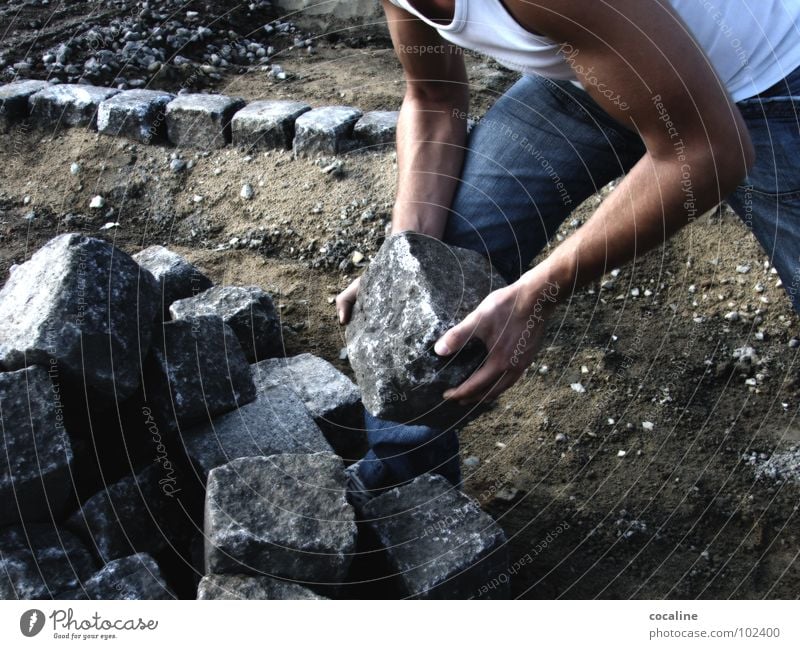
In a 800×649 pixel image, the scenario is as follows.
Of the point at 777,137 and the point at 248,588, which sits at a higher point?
the point at 777,137

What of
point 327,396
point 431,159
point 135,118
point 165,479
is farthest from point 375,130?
point 165,479

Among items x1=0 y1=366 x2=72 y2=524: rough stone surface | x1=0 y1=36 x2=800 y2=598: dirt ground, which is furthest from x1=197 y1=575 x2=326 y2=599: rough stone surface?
x1=0 y1=36 x2=800 y2=598: dirt ground

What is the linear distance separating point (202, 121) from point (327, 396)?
81.2 inches

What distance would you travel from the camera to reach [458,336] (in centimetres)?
215

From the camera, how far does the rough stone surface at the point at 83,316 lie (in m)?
2.31

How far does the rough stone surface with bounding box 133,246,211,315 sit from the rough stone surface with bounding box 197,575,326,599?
1.39 metres

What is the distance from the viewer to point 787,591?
8.00 feet

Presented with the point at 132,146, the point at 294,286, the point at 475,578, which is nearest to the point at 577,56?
the point at 475,578

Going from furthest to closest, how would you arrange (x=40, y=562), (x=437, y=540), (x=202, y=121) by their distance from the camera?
(x=202, y=121) < (x=437, y=540) < (x=40, y=562)

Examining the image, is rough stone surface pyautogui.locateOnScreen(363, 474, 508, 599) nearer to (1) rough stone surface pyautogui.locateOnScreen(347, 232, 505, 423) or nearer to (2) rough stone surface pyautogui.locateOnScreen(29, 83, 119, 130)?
(1) rough stone surface pyautogui.locateOnScreen(347, 232, 505, 423)

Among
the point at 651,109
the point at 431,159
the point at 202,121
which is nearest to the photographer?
the point at 651,109

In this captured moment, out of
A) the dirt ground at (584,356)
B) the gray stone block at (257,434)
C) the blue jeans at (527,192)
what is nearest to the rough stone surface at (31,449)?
the gray stone block at (257,434)

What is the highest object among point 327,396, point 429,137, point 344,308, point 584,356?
point 429,137

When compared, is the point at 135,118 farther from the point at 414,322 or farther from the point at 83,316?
the point at 414,322
